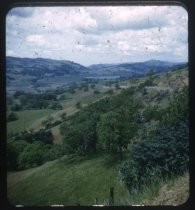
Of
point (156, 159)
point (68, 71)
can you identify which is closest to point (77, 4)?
point (68, 71)

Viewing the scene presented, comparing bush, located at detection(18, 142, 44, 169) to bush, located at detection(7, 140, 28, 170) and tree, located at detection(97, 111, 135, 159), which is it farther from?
tree, located at detection(97, 111, 135, 159)

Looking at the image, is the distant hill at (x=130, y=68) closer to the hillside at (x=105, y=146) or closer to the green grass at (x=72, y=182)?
the hillside at (x=105, y=146)

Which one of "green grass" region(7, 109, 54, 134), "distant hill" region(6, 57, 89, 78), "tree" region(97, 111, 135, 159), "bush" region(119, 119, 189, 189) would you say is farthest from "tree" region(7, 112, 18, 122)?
"bush" region(119, 119, 189, 189)

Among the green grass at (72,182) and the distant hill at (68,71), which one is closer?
the green grass at (72,182)

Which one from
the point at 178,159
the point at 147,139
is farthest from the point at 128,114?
the point at 178,159

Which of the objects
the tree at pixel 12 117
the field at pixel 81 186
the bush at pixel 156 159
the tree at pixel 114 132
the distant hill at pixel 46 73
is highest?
the distant hill at pixel 46 73

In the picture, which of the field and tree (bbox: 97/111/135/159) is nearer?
the field

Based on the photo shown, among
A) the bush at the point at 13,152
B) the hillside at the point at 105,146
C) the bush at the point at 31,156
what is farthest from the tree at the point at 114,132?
the bush at the point at 13,152
